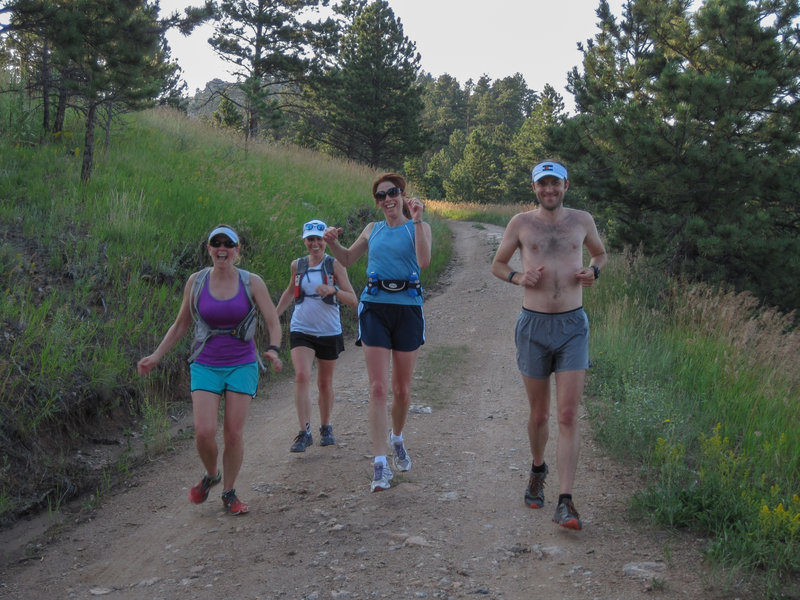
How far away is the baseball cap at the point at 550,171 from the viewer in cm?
456

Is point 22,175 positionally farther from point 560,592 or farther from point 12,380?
point 560,592

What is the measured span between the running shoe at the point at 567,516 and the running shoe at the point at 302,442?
254 cm

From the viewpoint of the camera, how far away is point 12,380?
5.72 m

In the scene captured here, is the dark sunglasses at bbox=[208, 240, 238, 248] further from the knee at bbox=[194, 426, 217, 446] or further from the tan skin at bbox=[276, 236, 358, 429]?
the tan skin at bbox=[276, 236, 358, 429]

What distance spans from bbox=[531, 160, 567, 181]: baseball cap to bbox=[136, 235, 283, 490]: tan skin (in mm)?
1922

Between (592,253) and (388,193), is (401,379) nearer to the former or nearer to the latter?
(388,193)

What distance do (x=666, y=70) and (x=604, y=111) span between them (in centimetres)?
135

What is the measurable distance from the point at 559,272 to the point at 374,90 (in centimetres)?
3021

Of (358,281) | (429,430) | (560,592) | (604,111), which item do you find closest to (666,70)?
(604,111)

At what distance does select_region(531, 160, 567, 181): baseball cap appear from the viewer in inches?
180

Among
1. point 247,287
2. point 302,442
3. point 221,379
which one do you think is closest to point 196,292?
point 247,287

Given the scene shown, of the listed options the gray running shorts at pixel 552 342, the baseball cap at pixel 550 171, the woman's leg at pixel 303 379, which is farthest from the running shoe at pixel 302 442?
the baseball cap at pixel 550 171

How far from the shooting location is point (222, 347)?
4.71 m

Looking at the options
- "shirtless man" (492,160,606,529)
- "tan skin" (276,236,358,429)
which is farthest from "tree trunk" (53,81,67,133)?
"shirtless man" (492,160,606,529)
